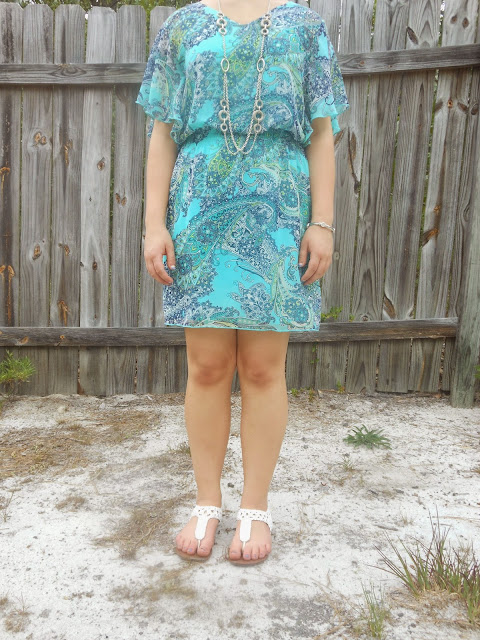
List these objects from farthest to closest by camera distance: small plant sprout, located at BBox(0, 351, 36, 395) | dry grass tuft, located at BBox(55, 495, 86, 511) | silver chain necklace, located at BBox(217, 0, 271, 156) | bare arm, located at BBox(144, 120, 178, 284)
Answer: small plant sprout, located at BBox(0, 351, 36, 395) < dry grass tuft, located at BBox(55, 495, 86, 511) < bare arm, located at BBox(144, 120, 178, 284) < silver chain necklace, located at BBox(217, 0, 271, 156)

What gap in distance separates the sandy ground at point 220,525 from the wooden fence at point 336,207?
0.84 ft

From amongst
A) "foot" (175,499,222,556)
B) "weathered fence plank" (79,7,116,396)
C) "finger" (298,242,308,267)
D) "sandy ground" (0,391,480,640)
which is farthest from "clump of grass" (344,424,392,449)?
"weathered fence plank" (79,7,116,396)

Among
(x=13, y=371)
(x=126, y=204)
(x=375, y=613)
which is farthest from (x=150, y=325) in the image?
(x=375, y=613)

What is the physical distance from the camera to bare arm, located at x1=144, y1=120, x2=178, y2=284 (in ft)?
5.60

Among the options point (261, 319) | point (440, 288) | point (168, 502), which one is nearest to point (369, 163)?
point (440, 288)

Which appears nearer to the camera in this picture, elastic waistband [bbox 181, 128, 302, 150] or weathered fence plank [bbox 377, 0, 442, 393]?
elastic waistband [bbox 181, 128, 302, 150]

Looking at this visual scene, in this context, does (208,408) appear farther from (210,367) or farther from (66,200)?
(66,200)

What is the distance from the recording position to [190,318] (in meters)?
1.67

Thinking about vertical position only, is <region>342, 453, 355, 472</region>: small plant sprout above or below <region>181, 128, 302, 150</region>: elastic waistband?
below

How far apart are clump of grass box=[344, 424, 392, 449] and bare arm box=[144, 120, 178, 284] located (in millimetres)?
1434

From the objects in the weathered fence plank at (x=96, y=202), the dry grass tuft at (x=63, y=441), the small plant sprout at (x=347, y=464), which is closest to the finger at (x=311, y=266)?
the small plant sprout at (x=347, y=464)

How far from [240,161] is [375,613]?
1.26 meters

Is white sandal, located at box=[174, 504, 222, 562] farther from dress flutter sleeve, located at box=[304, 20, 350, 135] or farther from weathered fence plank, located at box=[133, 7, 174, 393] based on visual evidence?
weathered fence plank, located at box=[133, 7, 174, 393]

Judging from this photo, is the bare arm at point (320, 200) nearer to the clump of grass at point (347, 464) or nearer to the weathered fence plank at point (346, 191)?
the clump of grass at point (347, 464)
